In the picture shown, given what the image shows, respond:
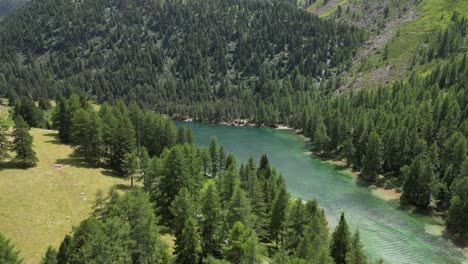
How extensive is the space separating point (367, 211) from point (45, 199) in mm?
76473

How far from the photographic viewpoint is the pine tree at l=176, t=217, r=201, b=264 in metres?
49.8

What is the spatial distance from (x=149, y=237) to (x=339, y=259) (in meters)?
30.8

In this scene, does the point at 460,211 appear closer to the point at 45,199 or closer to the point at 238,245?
the point at 238,245

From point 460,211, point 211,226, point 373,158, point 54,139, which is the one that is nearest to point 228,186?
point 211,226

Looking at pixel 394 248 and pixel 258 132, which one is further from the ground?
pixel 258 132

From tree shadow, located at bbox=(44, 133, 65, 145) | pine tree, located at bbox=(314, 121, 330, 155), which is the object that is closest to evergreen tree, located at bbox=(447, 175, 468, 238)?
pine tree, located at bbox=(314, 121, 330, 155)

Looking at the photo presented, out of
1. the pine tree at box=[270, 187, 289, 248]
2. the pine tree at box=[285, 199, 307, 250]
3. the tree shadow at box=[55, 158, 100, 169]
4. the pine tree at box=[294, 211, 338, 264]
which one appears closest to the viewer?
the pine tree at box=[294, 211, 338, 264]

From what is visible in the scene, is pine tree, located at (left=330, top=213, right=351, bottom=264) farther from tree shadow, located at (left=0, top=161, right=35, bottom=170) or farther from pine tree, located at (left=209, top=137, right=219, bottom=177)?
tree shadow, located at (left=0, top=161, right=35, bottom=170)

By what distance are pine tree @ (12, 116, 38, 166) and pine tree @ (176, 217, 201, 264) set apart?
156 feet

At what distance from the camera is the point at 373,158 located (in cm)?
11025

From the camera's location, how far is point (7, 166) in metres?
76.8

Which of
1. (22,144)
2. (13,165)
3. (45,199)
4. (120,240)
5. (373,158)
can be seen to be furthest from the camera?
(373,158)

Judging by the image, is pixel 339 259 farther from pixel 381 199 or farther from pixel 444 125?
pixel 444 125

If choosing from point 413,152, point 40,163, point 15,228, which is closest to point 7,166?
point 40,163
